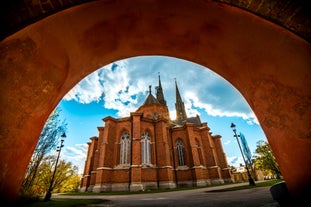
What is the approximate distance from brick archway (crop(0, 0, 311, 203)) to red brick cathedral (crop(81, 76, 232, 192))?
17.9 m

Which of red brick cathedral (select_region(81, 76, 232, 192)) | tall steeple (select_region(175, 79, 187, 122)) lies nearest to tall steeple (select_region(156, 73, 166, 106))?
tall steeple (select_region(175, 79, 187, 122))

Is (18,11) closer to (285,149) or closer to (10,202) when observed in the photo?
(10,202)

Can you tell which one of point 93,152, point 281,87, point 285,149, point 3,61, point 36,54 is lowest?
point 285,149

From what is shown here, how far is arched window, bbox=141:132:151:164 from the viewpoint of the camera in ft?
66.7

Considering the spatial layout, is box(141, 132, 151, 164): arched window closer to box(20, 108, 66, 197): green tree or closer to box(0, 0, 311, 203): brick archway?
box(20, 108, 66, 197): green tree

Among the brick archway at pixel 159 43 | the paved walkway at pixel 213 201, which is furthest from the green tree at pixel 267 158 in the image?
the brick archway at pixel 159 43

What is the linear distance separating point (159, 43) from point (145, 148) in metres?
19.8

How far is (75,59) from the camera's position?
259 cm

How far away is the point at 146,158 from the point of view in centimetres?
2047

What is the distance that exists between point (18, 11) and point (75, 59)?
1.16 m

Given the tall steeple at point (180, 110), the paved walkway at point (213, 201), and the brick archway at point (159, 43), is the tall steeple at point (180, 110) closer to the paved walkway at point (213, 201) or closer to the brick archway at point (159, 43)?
the paved walkway at point (213, 201)

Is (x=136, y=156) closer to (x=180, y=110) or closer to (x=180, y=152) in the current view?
(x=180, y=152)

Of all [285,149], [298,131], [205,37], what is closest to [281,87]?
[298,131]

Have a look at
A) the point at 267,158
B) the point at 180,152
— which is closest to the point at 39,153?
the point at 180,152
